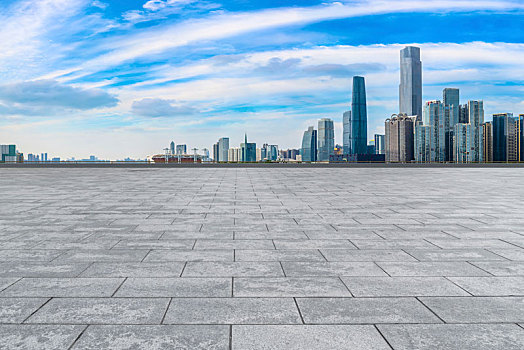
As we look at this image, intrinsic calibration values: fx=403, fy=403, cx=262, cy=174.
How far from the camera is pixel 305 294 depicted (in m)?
4.95

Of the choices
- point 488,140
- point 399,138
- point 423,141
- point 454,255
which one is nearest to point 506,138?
point 488,140

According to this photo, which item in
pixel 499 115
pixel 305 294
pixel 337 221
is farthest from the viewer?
pixel 499 115

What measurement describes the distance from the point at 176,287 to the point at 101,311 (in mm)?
1019

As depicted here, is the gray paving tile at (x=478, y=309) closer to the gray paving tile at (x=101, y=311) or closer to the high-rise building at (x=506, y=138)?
the gray paving tile at (x=101, y=311)

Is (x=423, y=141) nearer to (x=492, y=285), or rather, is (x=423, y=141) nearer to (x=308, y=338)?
(x=492, y=285)

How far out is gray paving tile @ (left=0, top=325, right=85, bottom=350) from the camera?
12.0 ft

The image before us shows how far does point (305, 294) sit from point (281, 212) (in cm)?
678

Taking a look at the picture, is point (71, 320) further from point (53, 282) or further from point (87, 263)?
point (87, 263)

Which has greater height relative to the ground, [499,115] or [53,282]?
[499,115]

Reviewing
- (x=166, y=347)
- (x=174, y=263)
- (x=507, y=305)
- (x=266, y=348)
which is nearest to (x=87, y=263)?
(x=174, y=263)

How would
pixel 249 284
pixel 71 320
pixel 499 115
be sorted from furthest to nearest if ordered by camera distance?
pixel 499 115
pixel 249 284
pixel 71 320

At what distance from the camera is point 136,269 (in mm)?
5996

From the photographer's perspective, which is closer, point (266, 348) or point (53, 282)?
point (266, 348)

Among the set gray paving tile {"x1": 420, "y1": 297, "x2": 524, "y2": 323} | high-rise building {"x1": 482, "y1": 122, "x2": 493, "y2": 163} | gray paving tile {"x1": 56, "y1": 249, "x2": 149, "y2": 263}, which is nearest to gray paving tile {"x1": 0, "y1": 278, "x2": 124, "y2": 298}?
gray paving tile {"x1": 56, "y1": 249, "x2": 149, "y2": 263}
